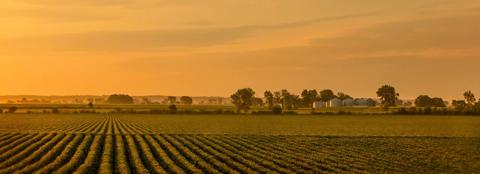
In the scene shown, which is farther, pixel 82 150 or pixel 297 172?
pixel 82 150

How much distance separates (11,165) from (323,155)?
46.2ft

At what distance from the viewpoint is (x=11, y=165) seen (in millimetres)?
23594

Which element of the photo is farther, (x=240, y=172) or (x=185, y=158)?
(x=185, y=158)

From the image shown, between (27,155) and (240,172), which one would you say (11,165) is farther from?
(240,172)

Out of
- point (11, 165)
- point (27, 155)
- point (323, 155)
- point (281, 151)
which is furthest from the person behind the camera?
point (281, 151)

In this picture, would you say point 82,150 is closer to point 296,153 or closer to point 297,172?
point 296,153

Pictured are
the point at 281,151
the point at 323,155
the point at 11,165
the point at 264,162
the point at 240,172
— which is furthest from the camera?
the point at 281,151

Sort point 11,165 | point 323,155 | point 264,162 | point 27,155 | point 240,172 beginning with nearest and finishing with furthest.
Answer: point 240,172 < point 11,165 < point 264,162 < point 27,155 < point 323,155

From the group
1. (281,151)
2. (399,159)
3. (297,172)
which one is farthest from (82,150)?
(399,159)

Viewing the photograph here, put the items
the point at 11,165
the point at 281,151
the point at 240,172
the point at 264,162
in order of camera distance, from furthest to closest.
A: 1. the point at 281,151
2. the point at 264,162
3. the point at 11,165
4. the point at 240,172

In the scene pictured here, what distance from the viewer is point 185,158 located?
26359mm

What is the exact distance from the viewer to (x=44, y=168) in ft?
72.0

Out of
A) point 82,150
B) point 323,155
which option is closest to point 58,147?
point 82,150

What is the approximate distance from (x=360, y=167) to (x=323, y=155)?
5.37 metres
